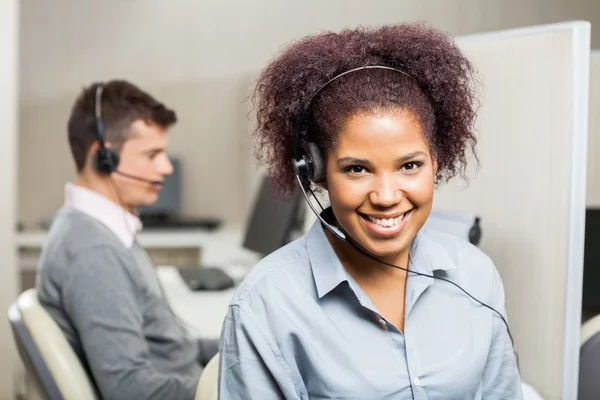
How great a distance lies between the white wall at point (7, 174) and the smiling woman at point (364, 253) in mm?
1892

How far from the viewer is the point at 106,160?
1539 mm

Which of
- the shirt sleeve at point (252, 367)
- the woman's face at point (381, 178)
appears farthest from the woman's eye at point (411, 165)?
the shirt sleeve at point (252, 367)

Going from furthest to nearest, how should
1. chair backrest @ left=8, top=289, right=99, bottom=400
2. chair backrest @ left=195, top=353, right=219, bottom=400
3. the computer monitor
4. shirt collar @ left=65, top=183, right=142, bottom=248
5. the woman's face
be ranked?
the computer monitor
shirt collar @ left=65, top=183, right=142, bottom=248
chair backrest @ left=8, top=289, right=99, bottom=400
chair backrest @ left=195, top=353, right=219, bottom=400
the woman's face

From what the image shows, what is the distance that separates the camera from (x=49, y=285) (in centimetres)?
140

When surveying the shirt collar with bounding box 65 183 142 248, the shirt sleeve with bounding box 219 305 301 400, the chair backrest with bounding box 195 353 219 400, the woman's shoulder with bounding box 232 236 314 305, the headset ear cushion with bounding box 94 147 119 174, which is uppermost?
the headset ear cushion with bounding box 94 147 119 174

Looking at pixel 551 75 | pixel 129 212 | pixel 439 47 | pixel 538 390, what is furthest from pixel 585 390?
pixel 129 212

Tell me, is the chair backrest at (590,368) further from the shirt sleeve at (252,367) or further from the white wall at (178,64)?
the white wall at (178,64)

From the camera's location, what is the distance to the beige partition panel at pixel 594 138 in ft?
4.34

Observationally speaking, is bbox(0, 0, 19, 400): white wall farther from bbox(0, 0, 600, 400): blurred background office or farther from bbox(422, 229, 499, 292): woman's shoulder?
bbox(422, 229, 499, 292): woman's shoulder

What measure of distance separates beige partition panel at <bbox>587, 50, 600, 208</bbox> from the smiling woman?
1.51 ft

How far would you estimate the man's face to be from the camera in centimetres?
159

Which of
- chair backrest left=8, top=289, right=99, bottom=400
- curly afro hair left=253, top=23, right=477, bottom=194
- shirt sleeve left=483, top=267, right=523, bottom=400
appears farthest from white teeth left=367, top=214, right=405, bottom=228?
chair backrest left=8, top=289, right=99, bottom=400

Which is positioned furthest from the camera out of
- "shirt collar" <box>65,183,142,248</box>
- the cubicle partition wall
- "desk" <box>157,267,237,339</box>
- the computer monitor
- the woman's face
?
the computer monitor

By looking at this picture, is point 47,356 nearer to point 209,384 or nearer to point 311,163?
point 209,384
